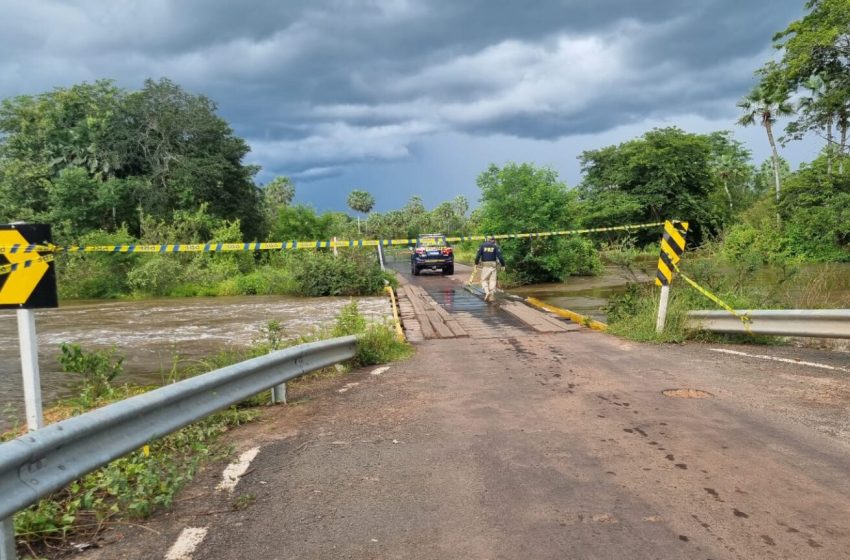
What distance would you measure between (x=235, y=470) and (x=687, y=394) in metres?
4.51

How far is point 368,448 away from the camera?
4770 millimetres

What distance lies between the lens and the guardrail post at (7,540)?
110 inches

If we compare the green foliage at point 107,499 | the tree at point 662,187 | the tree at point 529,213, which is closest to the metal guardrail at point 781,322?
the green foliage at point 107,499

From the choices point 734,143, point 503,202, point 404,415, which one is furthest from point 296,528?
point 734,143

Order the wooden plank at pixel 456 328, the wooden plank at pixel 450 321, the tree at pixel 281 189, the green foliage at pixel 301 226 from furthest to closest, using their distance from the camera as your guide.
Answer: the tree at pixel 281 189 → the green foliage at pixel 301 226 → the wooden plank at pixel 450 321 → the wooden plank at pixel 456 328

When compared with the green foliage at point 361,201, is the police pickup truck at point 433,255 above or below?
below

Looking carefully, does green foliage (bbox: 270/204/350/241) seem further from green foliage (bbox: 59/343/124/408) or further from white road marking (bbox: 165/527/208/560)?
white road marking (bbox: 165/527/208/560)

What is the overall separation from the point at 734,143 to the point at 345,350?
72426 mm

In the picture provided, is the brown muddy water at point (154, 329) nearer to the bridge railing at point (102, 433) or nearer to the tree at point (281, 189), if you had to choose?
the bridge railing at point (102, 433)

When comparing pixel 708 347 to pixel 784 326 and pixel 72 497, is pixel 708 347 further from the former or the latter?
pixel 72 497

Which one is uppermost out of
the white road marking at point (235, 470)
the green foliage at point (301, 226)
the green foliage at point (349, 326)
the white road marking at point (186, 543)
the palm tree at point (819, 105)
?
the palm tree at point (819, 105)

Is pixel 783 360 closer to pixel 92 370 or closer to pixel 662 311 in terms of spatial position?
pixel 662 311

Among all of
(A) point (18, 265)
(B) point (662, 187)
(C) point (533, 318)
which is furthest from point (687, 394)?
(B) point (662, 187)

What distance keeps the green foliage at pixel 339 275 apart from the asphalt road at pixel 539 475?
1466 cm
